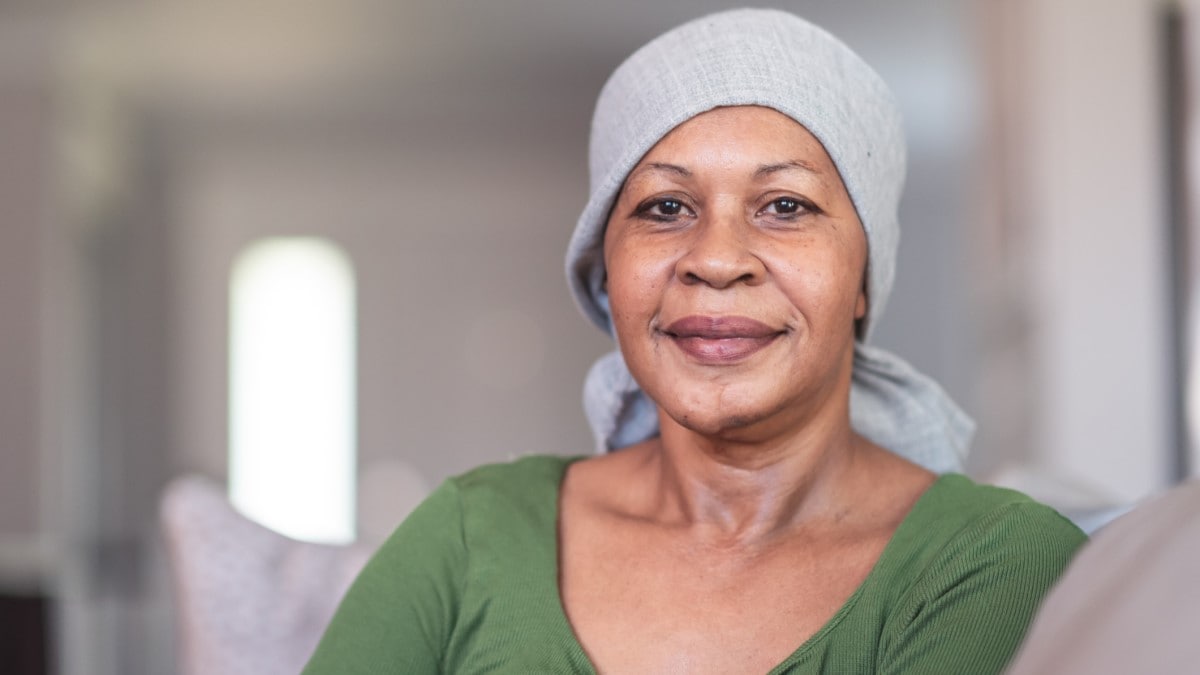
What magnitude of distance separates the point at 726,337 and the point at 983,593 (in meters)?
0.38

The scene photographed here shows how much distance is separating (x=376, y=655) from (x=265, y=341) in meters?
7.46

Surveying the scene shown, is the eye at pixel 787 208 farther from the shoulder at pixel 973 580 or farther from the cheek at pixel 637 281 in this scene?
the shoulder at pixel 973 580

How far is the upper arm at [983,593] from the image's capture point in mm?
1185

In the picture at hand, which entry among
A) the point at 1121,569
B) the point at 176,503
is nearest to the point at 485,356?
the point at 176,503

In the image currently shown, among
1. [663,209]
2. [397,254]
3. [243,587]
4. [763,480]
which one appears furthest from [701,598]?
[397,254]

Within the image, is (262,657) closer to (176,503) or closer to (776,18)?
(176,503)

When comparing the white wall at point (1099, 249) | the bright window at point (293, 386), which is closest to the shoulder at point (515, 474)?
the white wall at point (1099, 249)

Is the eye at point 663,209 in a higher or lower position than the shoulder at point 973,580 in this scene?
higher

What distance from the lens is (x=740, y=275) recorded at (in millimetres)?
1396

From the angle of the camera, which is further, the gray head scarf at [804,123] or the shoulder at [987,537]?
the gray head scarf at [804,123]

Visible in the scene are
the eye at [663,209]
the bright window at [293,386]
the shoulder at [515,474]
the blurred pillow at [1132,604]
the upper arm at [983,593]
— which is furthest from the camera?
the bright window at [293,386]

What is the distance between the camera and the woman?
1383mm

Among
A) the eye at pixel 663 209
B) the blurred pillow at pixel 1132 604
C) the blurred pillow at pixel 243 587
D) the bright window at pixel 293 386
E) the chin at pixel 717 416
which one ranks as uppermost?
the eye at pixel 663 209

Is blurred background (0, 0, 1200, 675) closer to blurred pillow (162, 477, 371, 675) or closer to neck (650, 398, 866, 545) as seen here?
blurred pillow (162, 477, 371, 675)
